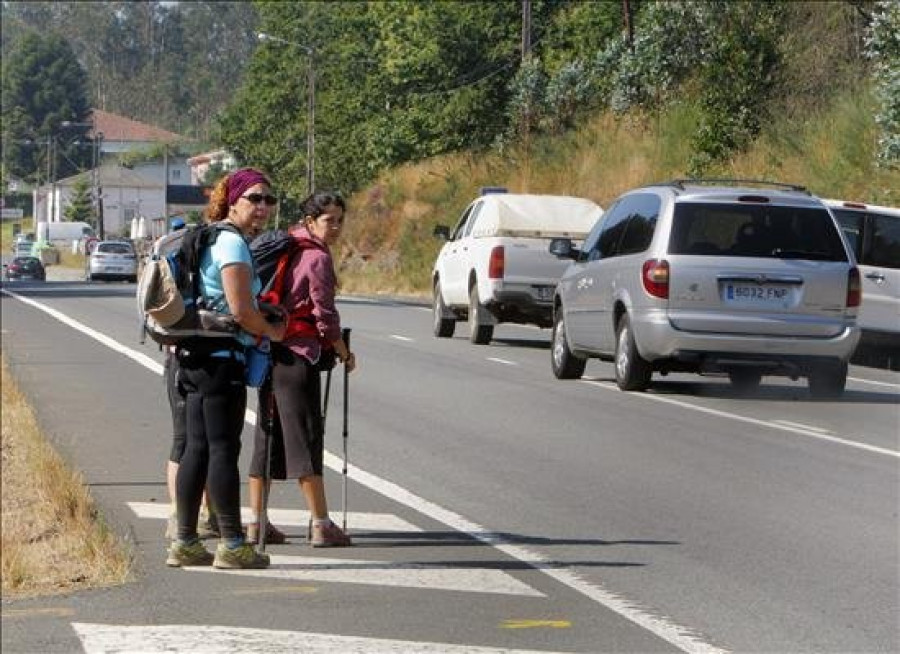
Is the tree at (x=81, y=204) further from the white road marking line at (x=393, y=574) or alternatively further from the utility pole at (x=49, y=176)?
the white road marking line at (x=393, y=574)

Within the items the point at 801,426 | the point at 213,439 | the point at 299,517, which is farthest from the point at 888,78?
the point at 213,439

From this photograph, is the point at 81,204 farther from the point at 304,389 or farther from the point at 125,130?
the point at 304,389

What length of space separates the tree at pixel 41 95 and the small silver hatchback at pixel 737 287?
161 m

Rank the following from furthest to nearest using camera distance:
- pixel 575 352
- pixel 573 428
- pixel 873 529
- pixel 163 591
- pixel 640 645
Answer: pixel 575 352
pixel 573 428
pixel 873 529
pixel 163 591
pixel 640 645

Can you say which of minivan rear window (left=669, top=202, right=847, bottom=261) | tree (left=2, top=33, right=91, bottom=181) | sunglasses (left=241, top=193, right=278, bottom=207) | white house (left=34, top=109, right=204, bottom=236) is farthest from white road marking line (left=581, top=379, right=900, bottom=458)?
tree (left=2, top=33, right=91, bottom=181)

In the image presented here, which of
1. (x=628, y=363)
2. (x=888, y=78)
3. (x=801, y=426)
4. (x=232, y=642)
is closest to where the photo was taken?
(x=232, y=642)

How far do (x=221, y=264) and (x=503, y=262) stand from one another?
16826mm

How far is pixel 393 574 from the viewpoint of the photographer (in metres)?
9.66

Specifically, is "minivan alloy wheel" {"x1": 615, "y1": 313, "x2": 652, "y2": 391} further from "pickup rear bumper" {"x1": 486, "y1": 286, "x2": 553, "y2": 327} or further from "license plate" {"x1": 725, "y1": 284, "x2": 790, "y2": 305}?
"pickup rear bumper" {"x1": 486, "y1": 286, "x2": 553, "y2": 327}

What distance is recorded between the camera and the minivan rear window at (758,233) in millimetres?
18609

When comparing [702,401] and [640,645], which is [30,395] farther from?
[640,645]

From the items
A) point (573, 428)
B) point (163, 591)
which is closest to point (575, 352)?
point (573, 428)

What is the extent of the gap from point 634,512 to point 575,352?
9072 millimetres

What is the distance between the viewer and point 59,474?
12211mm
